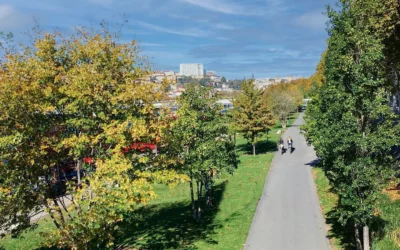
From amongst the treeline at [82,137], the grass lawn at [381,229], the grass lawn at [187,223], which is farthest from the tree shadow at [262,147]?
the treeline at [82,137]

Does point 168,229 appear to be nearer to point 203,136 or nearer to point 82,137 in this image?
point 203,136

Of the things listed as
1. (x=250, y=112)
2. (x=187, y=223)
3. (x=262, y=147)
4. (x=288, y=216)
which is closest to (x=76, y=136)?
(x=187, y=223)

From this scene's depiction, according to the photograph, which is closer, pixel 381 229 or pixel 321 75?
pixel 381 229

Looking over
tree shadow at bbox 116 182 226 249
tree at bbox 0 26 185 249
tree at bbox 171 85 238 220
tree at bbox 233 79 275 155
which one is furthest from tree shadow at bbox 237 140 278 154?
tree at bbox 0 26 185 249

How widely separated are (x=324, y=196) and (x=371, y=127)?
9.70 m

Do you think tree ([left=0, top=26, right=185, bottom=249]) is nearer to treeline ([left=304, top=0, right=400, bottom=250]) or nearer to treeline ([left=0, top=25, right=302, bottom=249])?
treeline ([left=0, top=25, right=302, bottom=249])

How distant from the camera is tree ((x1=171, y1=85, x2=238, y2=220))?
49.6ft

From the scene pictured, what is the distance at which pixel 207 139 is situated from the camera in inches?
645

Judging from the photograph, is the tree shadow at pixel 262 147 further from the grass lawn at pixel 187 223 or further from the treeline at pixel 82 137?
the treeline at pixel 82 137

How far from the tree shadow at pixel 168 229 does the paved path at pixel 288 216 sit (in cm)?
209

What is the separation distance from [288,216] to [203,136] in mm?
5600

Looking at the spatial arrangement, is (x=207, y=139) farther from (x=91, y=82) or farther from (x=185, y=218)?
(x=91, y=82)

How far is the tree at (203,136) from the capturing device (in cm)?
1511

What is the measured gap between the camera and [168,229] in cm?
1650
